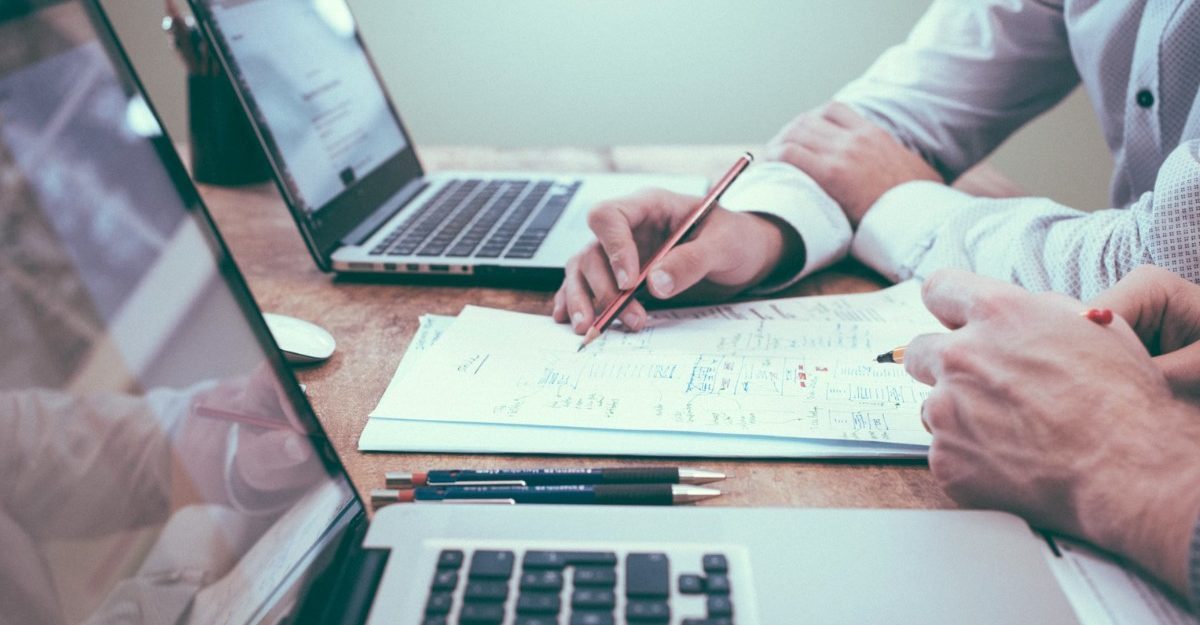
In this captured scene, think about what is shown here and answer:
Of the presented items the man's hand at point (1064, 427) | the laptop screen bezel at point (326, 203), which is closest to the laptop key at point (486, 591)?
the man's hand at point (1064, 427)

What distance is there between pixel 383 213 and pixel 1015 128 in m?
0.80

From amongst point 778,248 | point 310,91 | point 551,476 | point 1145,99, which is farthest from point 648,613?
point 1145,99

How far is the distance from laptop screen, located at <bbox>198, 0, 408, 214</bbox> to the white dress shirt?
0.42 metres

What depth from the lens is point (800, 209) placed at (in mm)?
788

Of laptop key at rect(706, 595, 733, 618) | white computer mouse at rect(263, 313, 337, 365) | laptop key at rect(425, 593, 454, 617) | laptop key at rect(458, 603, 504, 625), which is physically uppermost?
white computer mouse at rect(263, 313, 337, 365)

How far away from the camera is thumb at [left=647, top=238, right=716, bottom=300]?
651mm

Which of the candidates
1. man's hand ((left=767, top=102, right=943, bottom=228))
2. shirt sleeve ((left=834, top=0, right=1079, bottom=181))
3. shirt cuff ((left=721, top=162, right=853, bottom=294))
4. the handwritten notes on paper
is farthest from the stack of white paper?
shirt sleeve ((left=834, top=0, right=1079, bottom=181))

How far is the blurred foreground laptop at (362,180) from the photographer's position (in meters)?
0.76

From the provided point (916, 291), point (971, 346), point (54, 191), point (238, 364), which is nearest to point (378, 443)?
point (238, 364)

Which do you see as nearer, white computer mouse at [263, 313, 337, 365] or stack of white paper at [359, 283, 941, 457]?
stack of white paper at [359, 283, 941, 457]

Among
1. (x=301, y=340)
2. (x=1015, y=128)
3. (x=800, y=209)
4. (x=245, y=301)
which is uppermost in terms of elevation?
(x=245, y=301)

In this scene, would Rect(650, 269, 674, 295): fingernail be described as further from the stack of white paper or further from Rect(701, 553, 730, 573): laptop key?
Rect(701, 553, 730, 573): laptop key

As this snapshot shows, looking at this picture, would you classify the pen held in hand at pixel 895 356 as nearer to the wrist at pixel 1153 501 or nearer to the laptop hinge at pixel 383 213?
the wrist at pixel 1153 501

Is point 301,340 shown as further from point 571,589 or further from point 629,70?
point 629,70
